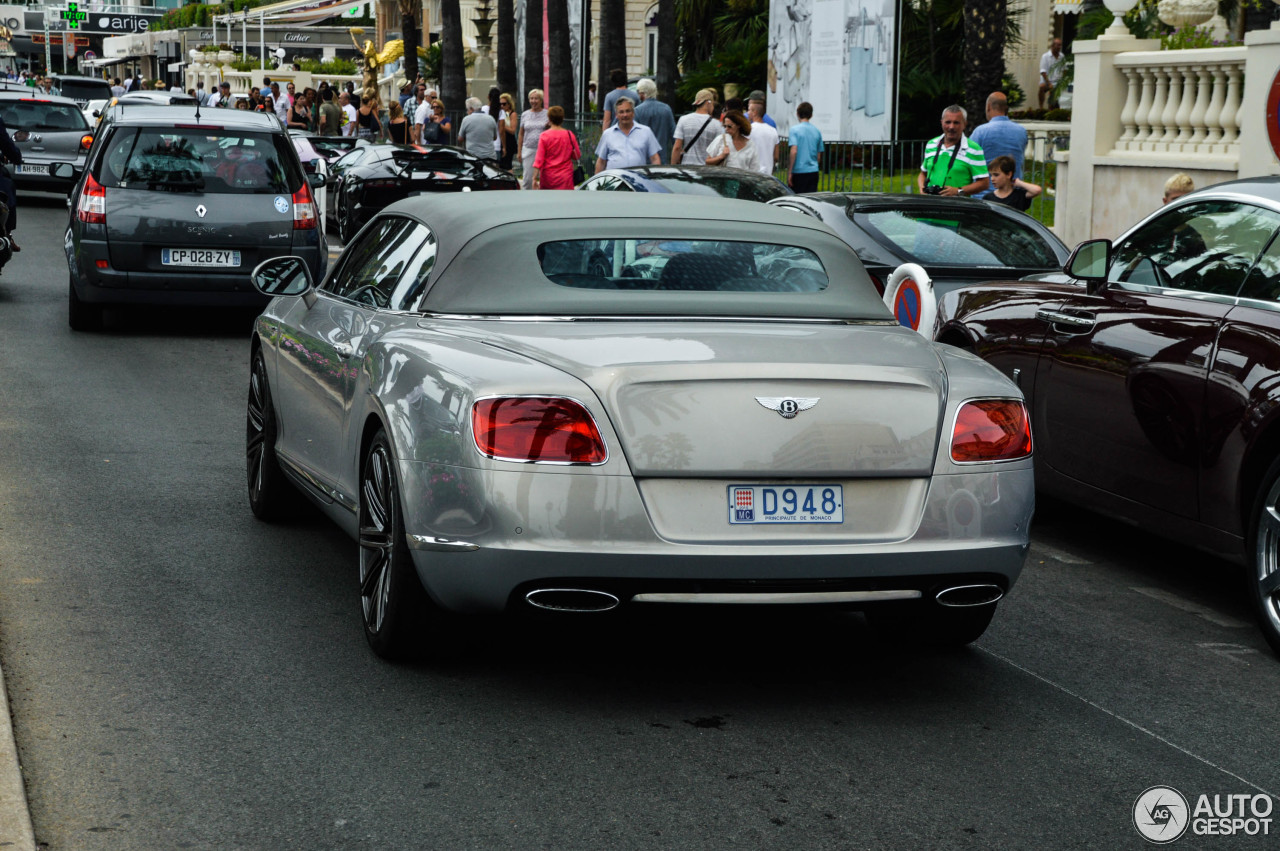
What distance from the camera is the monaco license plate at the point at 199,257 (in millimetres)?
13492

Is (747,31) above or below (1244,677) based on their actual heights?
above

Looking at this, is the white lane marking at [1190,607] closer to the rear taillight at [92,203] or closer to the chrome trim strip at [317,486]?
the chrome trim strip at [317,486]

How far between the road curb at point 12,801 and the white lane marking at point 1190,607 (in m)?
4.19

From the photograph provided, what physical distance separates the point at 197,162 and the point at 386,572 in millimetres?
9187

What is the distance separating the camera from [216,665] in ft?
17.8

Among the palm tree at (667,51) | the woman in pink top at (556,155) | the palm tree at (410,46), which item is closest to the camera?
the woman in pink top at (556,155)

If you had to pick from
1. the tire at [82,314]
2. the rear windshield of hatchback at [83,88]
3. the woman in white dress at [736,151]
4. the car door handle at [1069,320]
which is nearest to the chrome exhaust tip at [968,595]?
the car door handle at [1069,320]

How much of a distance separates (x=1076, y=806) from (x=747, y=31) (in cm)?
3780

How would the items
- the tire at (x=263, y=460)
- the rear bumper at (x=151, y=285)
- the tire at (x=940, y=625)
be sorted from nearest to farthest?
the tire at (x=940, y=625)
the tire at (x=263, y=460)
the rear bumper at (x=151, y=285)

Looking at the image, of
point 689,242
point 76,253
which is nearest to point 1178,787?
point 689,242

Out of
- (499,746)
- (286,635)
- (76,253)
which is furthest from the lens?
(76,253)

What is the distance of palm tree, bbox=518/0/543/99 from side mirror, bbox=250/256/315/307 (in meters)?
32.4

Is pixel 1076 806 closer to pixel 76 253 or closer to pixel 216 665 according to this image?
pixel 216 665

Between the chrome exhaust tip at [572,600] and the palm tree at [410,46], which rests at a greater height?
the palm tree at [410,46]
